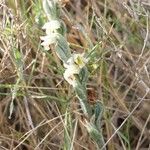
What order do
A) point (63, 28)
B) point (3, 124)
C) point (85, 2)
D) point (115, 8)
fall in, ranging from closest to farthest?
point (63, 28)
point (3, 124)
point (115, 8)
point (85, 2)

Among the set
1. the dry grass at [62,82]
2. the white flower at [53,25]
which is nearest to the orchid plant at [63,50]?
the white flower at [53,25]

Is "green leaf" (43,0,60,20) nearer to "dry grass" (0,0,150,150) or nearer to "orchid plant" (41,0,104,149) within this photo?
"orchid plant" (41,0,104,149)

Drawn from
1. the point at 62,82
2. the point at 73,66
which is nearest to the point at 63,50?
the point at 73,66

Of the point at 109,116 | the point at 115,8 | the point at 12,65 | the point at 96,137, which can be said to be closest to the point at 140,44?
the point at 115,8

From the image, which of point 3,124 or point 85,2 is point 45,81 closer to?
point 3,124

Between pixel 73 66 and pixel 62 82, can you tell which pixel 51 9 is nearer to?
pixel 73 66

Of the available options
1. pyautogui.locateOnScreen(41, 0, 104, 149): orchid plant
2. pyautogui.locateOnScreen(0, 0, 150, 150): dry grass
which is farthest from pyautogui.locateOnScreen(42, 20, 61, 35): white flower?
pyautogui.locateOnScreen(0, 0, 150, 150): dry grass

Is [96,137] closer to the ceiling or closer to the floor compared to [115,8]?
closer to the floor

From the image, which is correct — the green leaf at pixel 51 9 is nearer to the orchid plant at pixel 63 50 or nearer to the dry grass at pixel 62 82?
the orchid plant at pixel 63 50
